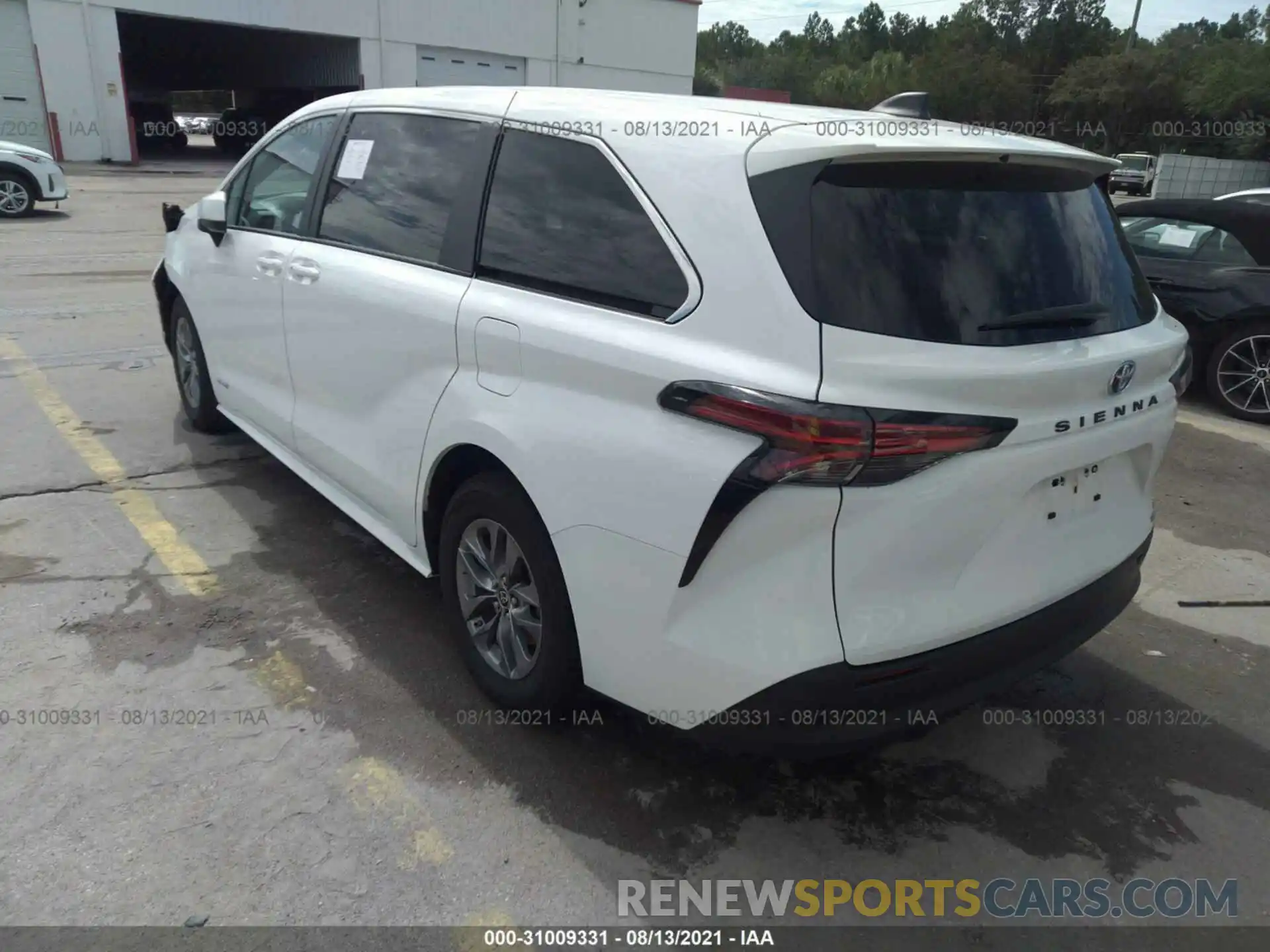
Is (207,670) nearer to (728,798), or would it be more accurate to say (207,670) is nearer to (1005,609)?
(728,798)

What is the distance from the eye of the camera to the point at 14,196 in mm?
14148

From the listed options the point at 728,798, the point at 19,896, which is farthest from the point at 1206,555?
the point at 19,896

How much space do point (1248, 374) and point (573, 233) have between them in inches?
248

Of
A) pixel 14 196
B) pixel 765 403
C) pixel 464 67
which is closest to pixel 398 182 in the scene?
pixel 765 403

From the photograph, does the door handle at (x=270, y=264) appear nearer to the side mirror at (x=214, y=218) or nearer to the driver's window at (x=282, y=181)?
the driver's window at (x=282, y=181)

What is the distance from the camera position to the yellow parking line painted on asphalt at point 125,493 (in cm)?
388

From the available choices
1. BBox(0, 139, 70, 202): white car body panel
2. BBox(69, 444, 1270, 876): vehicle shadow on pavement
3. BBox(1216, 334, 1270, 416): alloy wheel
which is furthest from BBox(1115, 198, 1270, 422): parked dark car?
BBox(0, 139, 70, 202): white car body panel

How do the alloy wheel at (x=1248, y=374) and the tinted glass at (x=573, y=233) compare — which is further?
the alloy wheel at (x=1248, y=374)

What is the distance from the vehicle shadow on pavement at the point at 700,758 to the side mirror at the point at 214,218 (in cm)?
178

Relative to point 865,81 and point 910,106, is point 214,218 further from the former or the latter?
point 865,81

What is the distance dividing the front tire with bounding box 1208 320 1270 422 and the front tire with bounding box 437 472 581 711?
638 cm

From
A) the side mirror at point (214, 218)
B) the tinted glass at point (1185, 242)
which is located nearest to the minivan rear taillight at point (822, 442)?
the side mirror at point (214, 218)

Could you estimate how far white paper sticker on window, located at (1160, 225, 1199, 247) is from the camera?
23.9ft

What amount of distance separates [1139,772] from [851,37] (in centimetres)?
11399
